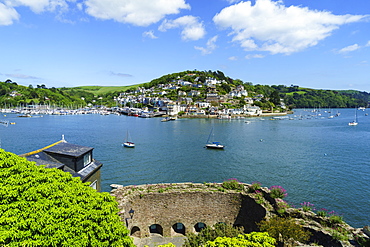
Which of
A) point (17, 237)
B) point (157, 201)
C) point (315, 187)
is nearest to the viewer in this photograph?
point (17, 237)

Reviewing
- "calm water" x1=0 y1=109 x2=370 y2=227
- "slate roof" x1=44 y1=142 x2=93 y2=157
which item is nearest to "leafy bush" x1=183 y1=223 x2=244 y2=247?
"slate roof" x1=44 y1=142 x2=93 y2=157

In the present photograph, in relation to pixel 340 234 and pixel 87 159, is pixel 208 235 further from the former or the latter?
pixel 87 159

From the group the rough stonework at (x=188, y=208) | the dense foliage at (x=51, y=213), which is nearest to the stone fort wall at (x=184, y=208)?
the rough stonework at (x=188, y=208)

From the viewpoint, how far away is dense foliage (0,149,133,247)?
7.24m

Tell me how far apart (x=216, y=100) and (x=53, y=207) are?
562 feet

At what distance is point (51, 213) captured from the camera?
809cm

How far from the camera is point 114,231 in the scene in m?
7.96

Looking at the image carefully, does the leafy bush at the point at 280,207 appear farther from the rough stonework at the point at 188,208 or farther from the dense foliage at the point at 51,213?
the dense foliage at the point at 51,213

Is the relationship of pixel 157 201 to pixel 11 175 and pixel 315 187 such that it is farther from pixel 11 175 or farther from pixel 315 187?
pixel 315 187

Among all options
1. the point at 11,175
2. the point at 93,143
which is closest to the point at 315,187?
the point at 11,175

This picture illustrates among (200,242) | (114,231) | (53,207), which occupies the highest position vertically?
(53,207)

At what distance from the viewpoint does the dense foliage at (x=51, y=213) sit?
7.24 meters

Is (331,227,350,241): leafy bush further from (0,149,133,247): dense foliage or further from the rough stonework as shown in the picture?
(0,149,133,247): dense foliage

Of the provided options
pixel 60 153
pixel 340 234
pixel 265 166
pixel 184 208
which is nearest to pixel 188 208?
pixel 184 208
